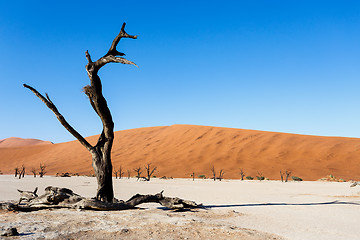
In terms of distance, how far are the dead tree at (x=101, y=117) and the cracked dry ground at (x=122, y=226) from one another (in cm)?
125

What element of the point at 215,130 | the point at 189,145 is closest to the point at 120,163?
the point at 189,145

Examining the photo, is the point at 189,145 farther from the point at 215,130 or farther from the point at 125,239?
the point at 125,239

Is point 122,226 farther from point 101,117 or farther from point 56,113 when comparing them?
point 56,113

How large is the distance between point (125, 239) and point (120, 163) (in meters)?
54.9

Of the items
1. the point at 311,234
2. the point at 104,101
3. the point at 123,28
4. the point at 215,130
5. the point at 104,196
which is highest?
the point at 215,130

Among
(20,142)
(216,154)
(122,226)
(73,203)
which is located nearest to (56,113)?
(73,203)

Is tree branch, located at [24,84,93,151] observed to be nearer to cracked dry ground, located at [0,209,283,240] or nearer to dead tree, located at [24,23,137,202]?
dead tree, located at [24,23,137,202]

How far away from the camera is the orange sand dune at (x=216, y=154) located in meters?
44.7

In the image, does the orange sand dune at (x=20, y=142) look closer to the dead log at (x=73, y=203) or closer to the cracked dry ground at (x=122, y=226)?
the dead log at (x=73, y=203)

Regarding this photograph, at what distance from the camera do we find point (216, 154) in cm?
5403

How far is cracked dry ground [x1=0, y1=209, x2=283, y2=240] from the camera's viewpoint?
16.4 feet

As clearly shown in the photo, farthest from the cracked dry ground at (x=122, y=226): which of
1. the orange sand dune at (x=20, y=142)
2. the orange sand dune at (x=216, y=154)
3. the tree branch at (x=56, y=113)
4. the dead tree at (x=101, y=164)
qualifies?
the orange sand dune at (x=20, y=142)

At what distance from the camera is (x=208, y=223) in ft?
20.5

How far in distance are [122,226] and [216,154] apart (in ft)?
162
